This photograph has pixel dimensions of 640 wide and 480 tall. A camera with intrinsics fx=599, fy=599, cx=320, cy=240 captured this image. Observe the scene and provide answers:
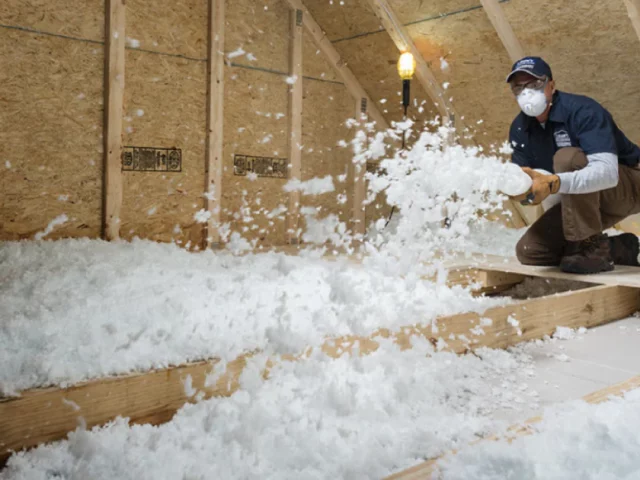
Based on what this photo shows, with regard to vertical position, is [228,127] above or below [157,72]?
below

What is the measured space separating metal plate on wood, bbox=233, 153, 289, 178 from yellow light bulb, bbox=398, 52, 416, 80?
3.44ft

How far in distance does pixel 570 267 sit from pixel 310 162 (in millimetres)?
2318

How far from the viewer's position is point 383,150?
5219 mm

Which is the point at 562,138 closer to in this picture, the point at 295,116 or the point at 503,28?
the point at 503,28

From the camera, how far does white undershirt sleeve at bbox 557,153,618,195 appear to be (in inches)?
99.7

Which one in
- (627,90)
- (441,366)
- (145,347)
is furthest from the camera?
(627,90)

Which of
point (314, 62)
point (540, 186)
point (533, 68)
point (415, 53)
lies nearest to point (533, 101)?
point (533, 68)

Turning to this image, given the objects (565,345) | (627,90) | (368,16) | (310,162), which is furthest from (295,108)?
(565,345)

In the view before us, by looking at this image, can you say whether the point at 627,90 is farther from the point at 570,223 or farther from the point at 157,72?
the point at 157,72

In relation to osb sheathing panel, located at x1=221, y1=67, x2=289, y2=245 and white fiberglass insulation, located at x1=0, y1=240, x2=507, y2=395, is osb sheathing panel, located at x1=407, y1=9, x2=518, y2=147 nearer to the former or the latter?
osb sheathing panel, located at x1=221, y1=67, x2=289, y2=245

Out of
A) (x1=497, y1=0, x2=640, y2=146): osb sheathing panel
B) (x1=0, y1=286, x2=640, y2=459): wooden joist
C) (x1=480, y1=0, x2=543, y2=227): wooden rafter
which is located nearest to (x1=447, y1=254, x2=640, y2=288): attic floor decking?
(x1=0, y1=286, x2=640, y2=459): wooden joist

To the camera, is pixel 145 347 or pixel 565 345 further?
pixel 565 345

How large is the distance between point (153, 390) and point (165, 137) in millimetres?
2706

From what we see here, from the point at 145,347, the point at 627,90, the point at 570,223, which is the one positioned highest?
the point at 627,90
